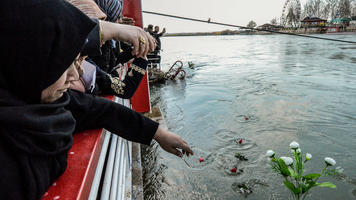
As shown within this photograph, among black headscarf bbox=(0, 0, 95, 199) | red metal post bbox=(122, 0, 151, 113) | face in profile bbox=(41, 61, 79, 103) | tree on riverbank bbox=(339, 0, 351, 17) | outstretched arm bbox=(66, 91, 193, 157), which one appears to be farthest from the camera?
tree on riverbank bbox=(339, 0, 351, 17)

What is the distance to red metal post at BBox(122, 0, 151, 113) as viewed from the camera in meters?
4.00

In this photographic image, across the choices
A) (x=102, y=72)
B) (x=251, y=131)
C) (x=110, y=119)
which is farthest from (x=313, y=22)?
(x=110, y=119)

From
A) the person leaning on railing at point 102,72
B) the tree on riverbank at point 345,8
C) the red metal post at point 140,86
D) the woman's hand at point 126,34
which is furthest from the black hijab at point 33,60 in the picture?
the tree on riverbank at point 345,8

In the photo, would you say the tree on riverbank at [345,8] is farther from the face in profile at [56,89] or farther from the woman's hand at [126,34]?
the face in profile at [56,89]

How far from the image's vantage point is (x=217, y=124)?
5.31 m

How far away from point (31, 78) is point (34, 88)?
0.03 meters

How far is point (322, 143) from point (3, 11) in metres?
5.17

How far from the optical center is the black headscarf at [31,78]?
52 cm

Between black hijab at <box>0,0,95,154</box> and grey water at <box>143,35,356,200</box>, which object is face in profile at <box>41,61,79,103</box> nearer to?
black hijab at <box>0,0,95,154</box>

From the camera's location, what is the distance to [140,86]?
14.1 ft

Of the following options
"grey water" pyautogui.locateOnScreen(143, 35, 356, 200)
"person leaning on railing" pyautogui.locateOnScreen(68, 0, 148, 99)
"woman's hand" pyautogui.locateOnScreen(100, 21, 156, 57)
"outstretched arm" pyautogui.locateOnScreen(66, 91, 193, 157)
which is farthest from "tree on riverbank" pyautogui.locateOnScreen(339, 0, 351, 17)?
"outstretched arm" pyautogui.locateOnScreen(66, 91, 193, 157)

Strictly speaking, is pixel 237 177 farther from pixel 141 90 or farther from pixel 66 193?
pixel 66 193

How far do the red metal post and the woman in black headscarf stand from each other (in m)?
3.63

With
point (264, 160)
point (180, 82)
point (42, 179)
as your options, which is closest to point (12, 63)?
point (42, 179)
